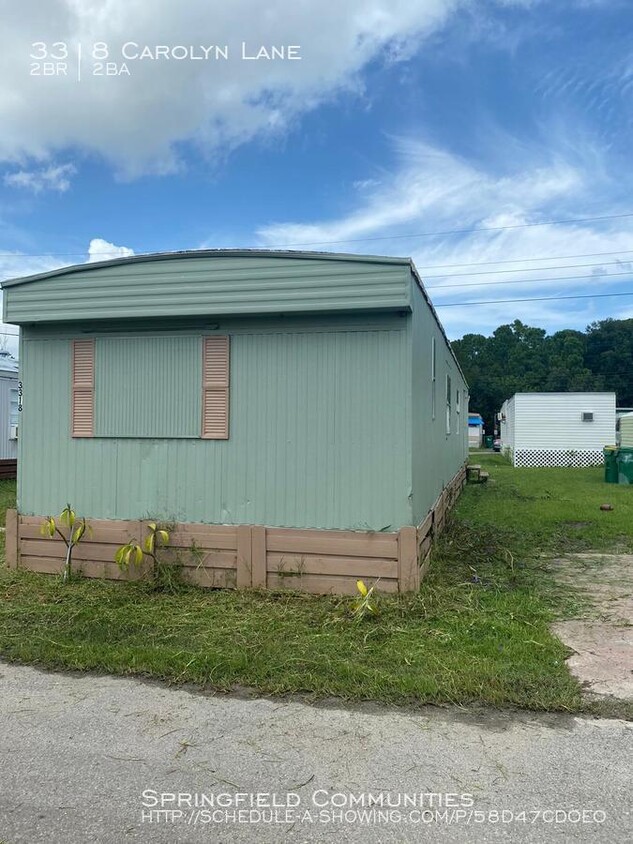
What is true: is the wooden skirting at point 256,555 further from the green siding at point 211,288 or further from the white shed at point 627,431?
the white shed at point 627,431

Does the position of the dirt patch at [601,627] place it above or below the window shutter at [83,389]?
below

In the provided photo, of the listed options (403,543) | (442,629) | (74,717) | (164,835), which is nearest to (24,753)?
(74,717)

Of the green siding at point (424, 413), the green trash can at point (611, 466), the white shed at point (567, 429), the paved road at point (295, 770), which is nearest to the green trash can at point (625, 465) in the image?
the green trash can at point (611, 466)

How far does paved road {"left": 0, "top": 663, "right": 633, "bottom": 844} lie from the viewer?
94.3 inches

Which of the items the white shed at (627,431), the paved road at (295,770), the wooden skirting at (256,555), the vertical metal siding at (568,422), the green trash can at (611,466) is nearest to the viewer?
the paved road at (295,770)

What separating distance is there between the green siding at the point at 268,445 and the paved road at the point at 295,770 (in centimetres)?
224

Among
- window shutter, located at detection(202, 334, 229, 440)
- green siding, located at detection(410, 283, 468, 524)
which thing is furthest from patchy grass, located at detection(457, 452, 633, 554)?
window shutter, located at detection(202, 334, 229, 440)

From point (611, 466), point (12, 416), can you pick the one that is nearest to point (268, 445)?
point (611, 466)

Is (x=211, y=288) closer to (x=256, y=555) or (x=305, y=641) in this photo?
(x=256, y=555)

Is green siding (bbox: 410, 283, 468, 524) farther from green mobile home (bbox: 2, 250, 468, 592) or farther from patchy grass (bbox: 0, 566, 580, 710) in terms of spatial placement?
patchy grass (bbox: 0, 566, 580, 710)

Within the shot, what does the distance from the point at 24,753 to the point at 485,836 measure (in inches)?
79.7

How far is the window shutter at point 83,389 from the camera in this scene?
241 inches

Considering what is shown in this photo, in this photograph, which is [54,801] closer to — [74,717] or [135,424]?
[74,717]

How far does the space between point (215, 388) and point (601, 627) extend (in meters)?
3.60
